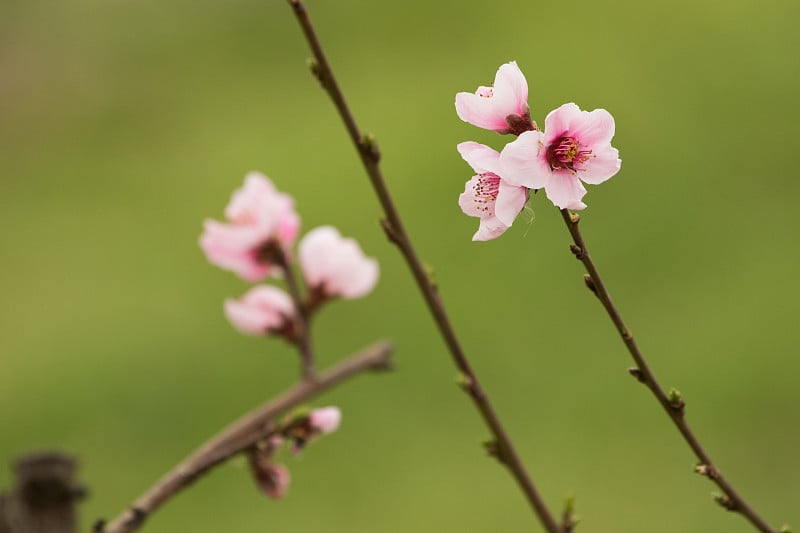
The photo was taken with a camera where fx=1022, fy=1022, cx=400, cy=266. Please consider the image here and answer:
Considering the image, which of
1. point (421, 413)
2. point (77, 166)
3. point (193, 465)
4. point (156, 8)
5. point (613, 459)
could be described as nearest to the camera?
point (193, 465)

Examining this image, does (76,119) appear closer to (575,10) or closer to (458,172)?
(458,172)

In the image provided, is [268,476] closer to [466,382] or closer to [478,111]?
[466,382]

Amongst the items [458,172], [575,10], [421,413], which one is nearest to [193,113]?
[458,172]

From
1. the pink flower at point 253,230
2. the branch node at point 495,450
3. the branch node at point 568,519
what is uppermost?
the pink flower at point 253,230

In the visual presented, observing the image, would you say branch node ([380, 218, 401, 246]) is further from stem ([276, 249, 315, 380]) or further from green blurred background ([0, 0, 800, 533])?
green blurred background ([0, 0, 800, 533])

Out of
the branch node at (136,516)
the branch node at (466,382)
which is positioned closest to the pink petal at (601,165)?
the branch node at (466,382)

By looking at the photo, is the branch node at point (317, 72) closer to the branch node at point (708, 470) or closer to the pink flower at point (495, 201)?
the pink flower at point (495, 201)
